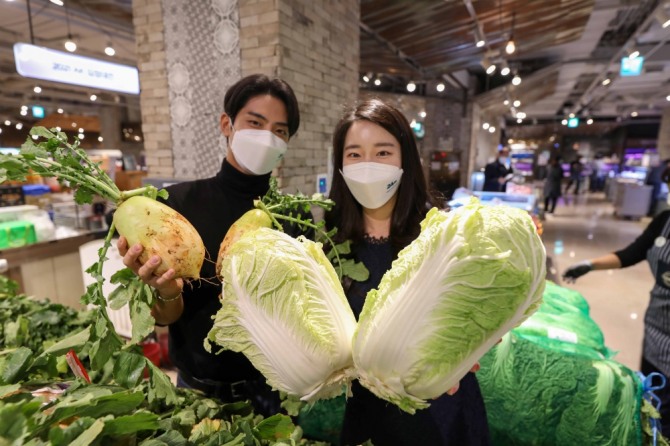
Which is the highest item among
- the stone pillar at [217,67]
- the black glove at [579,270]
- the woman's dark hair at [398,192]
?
the stone pillar at [217,67]

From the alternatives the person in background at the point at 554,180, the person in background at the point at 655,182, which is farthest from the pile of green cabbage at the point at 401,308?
the person in background at the point at 655,182

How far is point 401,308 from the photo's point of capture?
2.67ft

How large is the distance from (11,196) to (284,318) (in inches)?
209

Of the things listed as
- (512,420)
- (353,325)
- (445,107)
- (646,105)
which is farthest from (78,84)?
(646,105)

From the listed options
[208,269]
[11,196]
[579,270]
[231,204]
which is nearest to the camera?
[208,269]

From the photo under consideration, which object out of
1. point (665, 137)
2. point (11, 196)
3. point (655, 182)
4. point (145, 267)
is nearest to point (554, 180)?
point (655, 182)

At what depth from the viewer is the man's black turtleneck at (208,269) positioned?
1.51 meters

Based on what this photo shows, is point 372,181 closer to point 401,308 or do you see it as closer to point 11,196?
point 401,308

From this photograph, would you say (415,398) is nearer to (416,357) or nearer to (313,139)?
(416,357)

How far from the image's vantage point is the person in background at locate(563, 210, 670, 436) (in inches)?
83.7

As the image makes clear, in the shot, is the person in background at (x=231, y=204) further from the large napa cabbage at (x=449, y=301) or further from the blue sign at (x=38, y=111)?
the blue sign at (x=38, y=111)

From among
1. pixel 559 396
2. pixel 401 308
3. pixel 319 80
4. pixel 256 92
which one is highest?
pixel 319 80

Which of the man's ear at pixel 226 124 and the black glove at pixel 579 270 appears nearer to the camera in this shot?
the man's ear at pixel 226 124

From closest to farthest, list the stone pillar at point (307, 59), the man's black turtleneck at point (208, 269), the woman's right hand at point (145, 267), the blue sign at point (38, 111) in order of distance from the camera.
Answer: the woman's right hand at point (145, 267), the man's black turtleneck at point (208, 269), the stone pillar at point (307, 59), the blue sign at point (38, 111)
